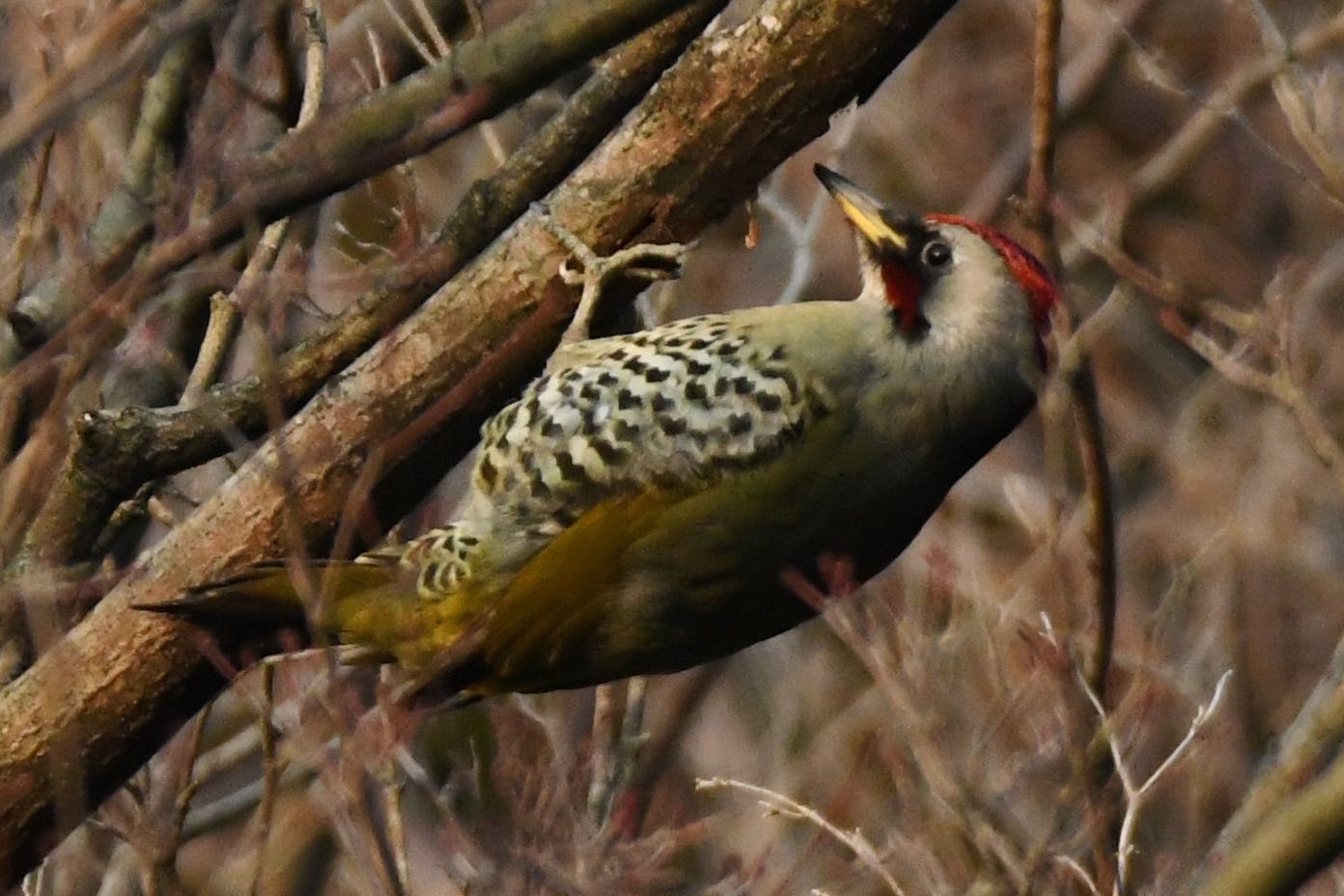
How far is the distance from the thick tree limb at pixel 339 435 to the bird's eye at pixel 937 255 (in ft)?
2.06

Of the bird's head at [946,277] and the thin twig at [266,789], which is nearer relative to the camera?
the thin twig at [266,789]

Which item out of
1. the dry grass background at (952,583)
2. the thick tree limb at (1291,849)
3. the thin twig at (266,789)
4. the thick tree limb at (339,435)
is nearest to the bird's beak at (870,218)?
the dry grass background at (952,583)

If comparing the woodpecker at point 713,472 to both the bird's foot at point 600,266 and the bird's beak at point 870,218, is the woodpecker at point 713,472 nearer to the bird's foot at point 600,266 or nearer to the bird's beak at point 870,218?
the bird's beak at point 870,218

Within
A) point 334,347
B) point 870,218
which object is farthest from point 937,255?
point 334,347

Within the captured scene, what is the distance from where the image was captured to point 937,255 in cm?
454

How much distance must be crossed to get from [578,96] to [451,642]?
1117mm

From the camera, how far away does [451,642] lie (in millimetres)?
4246

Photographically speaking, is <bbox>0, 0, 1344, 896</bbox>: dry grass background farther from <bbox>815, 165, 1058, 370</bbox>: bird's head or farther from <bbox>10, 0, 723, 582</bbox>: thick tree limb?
<bbox>815, 165, 1058, 370</bbox>: bird's head

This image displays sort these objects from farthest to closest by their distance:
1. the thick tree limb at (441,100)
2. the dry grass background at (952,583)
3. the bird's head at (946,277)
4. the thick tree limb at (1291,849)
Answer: the bird's head at (946,277)
the dry grass background at (952,583)
the thick tree limb at (441,100)
the thick tree limb at (1291,849)

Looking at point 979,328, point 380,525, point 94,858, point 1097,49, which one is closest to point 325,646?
point 380,525

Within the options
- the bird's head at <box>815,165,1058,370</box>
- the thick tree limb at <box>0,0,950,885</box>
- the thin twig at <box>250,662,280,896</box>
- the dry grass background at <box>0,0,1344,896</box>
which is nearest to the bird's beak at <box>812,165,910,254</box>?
the bird's head at <box>815,165,1058,370</box>

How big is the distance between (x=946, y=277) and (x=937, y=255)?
0.06 metres

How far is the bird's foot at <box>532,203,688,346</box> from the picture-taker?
4078 millimetres

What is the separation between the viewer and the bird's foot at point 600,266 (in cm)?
408
